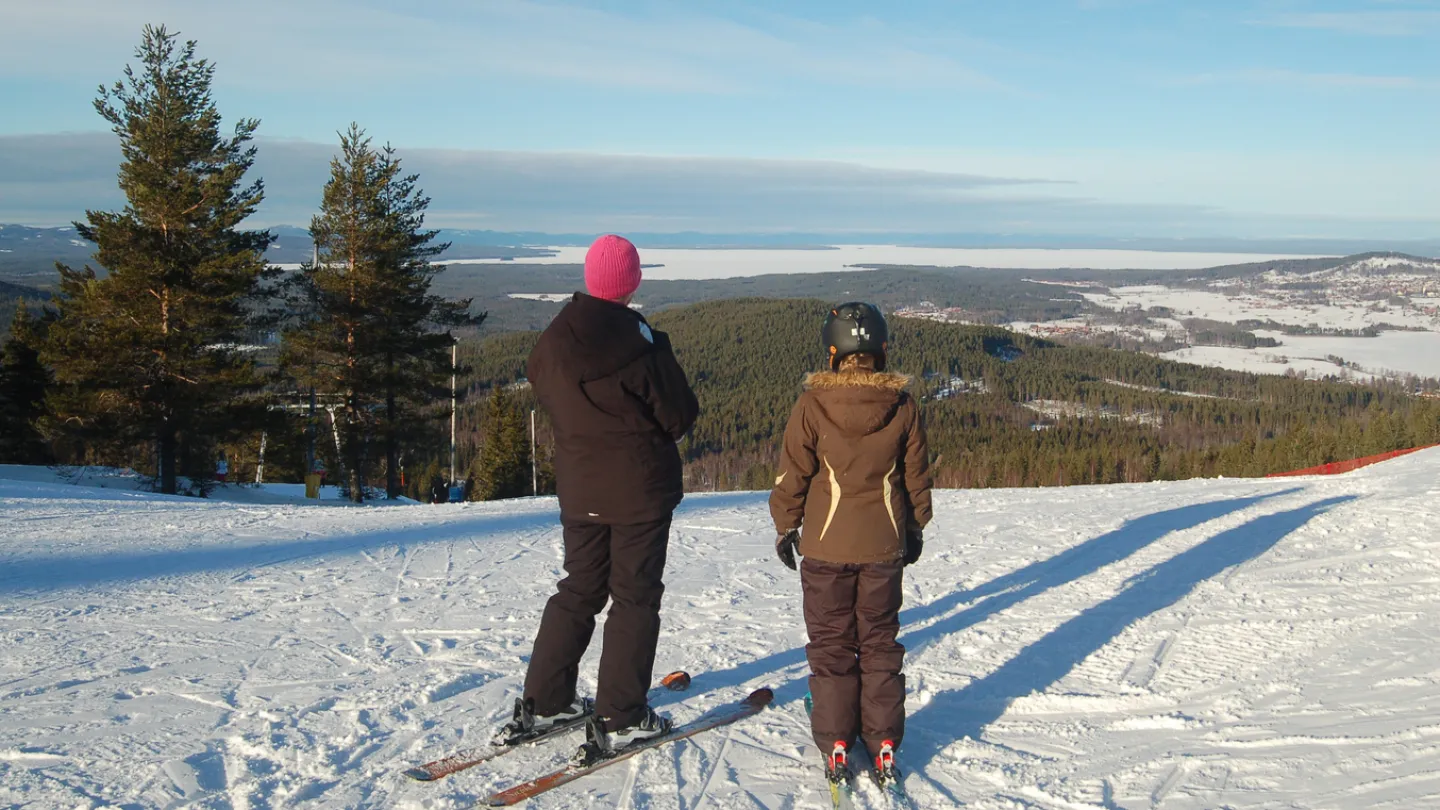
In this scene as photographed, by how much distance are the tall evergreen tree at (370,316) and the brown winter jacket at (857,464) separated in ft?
71.0

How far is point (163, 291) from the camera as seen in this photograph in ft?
64.3

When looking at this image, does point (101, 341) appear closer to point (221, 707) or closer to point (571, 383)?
point (221, 707)

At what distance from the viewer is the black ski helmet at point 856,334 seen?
11.4 feet

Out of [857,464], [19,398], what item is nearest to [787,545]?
[857,464]

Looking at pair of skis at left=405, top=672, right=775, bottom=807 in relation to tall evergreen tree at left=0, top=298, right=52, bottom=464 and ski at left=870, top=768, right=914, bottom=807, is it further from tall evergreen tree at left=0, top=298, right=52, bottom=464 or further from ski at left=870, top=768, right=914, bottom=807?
tall evergreen tree at left=0, top=298, right=52, bottom=464

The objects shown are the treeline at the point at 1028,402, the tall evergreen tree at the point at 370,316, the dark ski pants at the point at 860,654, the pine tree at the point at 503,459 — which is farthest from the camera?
the treeline at the point at 1028,402

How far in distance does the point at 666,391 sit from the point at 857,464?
0.78 meters

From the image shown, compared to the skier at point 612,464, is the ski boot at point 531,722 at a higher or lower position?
lower

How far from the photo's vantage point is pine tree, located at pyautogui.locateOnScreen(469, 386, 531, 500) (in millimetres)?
37594

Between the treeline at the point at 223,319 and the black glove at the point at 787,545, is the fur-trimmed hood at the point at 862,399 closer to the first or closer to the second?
the black glove at the point at 787,545

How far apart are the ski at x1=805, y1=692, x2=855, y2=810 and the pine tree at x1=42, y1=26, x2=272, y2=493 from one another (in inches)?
782

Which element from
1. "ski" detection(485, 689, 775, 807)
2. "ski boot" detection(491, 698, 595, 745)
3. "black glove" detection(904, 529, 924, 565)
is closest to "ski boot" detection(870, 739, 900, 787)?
"black glove" detection(904, 529, 924, 565)

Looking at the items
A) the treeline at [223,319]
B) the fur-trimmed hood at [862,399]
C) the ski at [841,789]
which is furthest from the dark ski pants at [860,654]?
the treeline at [223,319]

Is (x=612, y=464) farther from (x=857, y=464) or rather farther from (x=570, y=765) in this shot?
(x=570, y=765)
